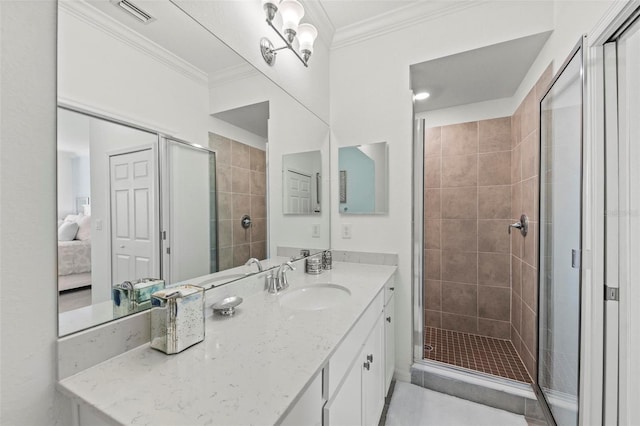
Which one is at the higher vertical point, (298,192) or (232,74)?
(232,74)

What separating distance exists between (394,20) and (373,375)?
2219 mm

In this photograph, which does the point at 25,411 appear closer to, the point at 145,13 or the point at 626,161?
the point at 145,13

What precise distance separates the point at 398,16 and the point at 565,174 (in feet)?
4.72

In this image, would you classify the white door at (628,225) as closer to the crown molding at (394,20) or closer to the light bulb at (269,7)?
the crown molding at (394,20)

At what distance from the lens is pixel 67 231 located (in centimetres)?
68

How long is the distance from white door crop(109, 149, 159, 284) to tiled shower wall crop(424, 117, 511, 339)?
2485 mm

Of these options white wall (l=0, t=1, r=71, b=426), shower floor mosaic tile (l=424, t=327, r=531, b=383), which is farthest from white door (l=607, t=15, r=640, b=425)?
white wall (l=0, t=1, r=71, b=426)

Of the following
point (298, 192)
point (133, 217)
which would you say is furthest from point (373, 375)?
point (133, 217)

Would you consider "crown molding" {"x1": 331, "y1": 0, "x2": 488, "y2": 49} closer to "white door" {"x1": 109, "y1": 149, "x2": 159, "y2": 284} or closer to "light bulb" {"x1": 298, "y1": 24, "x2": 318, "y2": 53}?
"light bulb" {"x1": 298, "y1": 24, "x2": 318, "y2": 53}

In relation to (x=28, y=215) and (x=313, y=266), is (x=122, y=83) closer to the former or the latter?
(x=28, y=215)

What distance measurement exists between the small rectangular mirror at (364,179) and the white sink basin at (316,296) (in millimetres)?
713

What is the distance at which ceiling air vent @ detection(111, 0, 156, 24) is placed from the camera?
0.80 meters

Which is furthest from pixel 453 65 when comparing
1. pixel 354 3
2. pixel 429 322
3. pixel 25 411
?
pixel 25 411

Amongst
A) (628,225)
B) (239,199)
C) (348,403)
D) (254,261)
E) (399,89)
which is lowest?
(348,403)
